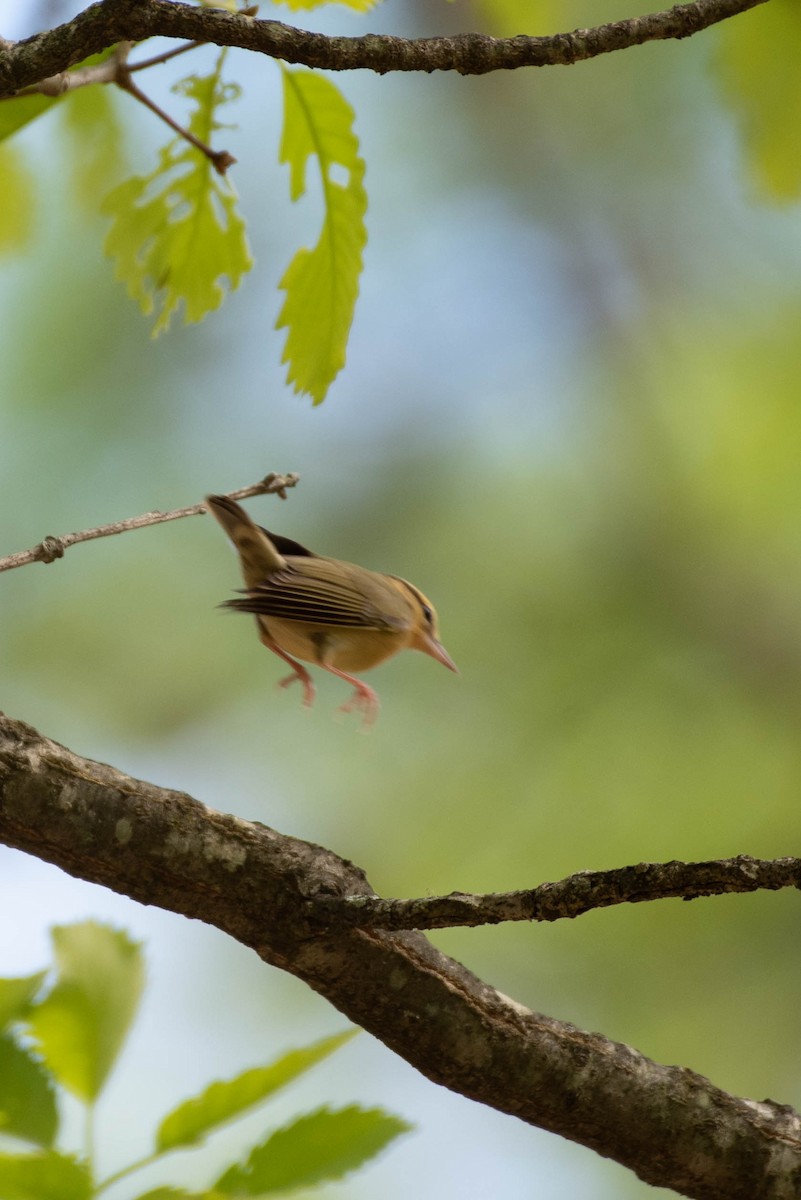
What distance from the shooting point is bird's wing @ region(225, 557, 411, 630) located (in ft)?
6.01

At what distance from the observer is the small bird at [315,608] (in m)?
1.86

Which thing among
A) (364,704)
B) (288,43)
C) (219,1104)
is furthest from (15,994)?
(364,704)

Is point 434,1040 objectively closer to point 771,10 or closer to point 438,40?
point 438,40

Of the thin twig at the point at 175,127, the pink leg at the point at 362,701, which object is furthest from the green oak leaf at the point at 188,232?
the pink leg at the point at 362,701

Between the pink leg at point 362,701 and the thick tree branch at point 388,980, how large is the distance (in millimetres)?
639

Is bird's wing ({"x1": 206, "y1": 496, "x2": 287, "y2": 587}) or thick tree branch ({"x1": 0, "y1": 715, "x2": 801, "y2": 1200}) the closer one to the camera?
thick tree branch ({"x1": 0, "y1": 715, "x2": 801, "y2": 1200})

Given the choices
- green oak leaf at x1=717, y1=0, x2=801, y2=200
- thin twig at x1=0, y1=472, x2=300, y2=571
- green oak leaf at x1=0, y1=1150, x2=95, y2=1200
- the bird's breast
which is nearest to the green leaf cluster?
green oak leaf at x1=0, y1=1150, x2=95, y2=1200

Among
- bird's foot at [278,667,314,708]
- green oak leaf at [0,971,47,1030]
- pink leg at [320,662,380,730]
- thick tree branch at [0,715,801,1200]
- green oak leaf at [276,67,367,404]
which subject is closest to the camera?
green oak leaf at [0,971,47,1030]

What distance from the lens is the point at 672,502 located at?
14.5 feet

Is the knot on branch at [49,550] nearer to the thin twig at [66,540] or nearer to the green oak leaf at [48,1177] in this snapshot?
the thin twig at [66,540]

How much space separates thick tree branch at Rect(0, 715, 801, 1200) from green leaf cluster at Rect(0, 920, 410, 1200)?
0.12m

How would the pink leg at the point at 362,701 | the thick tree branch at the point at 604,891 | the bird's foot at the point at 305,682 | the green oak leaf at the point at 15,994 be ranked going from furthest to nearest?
the pink leg at the point at 362,701, the bird's foot at the point at 305,682, the green oak leaf at the point at 15,994, the thick tree branch at the point at 604,891

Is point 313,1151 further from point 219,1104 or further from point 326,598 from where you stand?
point 326,598

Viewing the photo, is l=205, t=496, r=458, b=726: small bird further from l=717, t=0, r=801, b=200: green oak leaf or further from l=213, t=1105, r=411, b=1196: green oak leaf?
l=717, t=0, r=801, b=200: green oak leaf
